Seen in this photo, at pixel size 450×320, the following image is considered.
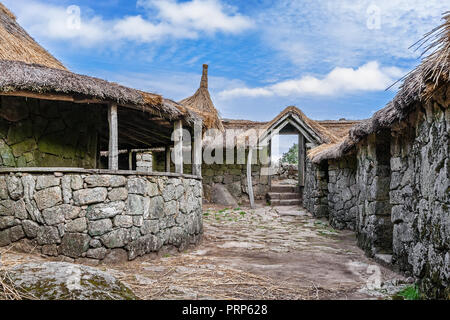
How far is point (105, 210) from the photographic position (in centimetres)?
486

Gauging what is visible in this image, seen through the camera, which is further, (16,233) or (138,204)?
(138,204)

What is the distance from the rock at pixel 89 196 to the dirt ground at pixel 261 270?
0.85 meters

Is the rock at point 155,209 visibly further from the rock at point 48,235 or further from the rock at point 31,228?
the rock at point 31,228

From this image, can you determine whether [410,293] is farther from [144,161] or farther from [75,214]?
[144,161]

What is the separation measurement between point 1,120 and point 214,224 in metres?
5.44

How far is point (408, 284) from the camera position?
400cm

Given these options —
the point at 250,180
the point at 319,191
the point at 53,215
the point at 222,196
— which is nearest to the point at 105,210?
the point at 53,215

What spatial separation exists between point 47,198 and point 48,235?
1.57ft

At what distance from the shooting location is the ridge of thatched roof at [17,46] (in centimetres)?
599

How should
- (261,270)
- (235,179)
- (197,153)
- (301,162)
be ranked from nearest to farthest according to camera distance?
1. (261,270)
2. (197,153)
3. (301,162)
4. (235,179)

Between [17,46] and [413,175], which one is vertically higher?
[17,46]

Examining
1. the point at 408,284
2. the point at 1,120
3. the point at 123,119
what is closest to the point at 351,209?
the point at 408,284

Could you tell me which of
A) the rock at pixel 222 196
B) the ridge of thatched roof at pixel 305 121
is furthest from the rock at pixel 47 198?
the ridge of thatched roof at pixel 305 121

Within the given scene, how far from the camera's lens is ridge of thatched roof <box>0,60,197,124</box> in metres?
4.70
